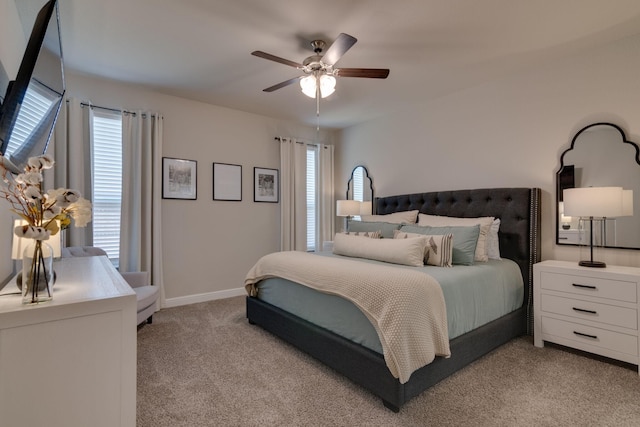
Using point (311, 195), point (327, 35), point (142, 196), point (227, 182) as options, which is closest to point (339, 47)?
point (327, 35)

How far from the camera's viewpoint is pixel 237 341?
2789 mm

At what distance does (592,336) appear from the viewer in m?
2.39

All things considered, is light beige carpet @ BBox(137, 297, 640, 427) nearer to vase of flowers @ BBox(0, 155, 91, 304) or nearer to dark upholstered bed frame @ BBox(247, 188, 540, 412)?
dark upholstered bed frame @ BBox(247, 188, 540, 412)

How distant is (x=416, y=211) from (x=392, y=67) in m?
1.64

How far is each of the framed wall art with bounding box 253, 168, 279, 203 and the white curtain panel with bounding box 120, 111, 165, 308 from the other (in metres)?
1.29

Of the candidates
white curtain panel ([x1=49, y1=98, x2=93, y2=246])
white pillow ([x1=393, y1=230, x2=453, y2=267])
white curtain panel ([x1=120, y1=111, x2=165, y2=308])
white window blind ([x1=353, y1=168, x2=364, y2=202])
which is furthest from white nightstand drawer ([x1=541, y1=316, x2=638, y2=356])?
white curtain panel ([x1=49, y1=98, x2=93, y2=246])

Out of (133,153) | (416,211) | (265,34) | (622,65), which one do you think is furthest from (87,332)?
(622,65)

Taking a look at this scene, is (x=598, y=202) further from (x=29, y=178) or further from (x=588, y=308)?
(x=29, y=178)

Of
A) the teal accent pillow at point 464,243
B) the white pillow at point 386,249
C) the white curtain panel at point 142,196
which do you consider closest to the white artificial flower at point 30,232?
the white pillow at point 386,249

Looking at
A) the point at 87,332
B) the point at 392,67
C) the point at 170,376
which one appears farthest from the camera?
the point at 392,67

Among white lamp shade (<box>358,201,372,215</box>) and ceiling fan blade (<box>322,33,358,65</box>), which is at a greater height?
ceiling fan blade (<box>322,33,358,65</box>)

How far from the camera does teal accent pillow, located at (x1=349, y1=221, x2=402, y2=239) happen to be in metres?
3.42

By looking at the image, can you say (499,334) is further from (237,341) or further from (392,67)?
(392,67)

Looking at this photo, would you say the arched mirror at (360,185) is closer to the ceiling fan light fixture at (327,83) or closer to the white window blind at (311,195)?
the white window blind at (311,195)
